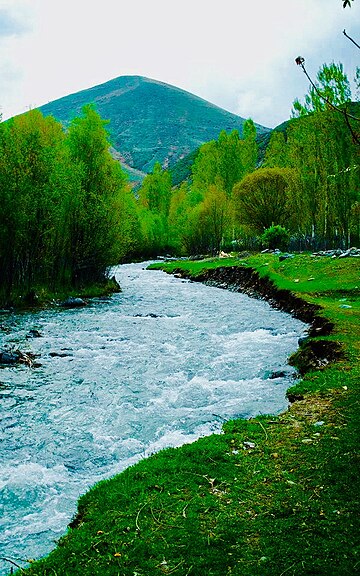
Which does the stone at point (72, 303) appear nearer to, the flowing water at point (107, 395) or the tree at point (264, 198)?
the flowing water at point (107, 395)

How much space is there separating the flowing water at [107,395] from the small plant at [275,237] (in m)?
36.5

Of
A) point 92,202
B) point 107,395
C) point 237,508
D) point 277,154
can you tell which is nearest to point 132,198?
point 92,202

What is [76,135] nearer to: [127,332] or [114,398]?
[127,332]

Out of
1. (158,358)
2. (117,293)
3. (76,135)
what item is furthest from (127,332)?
(76,135)

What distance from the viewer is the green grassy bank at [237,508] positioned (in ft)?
16.4

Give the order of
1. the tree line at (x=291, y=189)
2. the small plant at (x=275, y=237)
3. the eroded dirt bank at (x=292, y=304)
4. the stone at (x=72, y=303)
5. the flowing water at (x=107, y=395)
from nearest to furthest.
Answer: the flowing water at (x=107, y=395) < the eroded dirt bank at (x=292, y=304) < the stone at (x=72, y=303) < the tree line at (x=291, y=189) < the small plant at (x=275, y=237)

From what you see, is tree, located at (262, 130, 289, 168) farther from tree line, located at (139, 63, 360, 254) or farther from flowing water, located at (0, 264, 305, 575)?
flowing water, located at (0, 264, 305, 575)

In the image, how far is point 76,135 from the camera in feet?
119

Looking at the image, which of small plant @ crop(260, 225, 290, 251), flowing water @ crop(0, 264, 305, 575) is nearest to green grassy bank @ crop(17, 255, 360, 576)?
flowing water @ crop(0, 264, 305, 575)

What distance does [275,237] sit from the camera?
61.2 meters

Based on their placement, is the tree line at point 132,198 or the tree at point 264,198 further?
the tree at point 264,198

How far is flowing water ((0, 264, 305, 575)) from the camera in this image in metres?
8.13

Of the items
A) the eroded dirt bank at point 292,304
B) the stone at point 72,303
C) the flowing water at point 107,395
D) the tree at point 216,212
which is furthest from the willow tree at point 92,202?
the tree at point 216,212

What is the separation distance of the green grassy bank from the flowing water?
1344 millimetres
